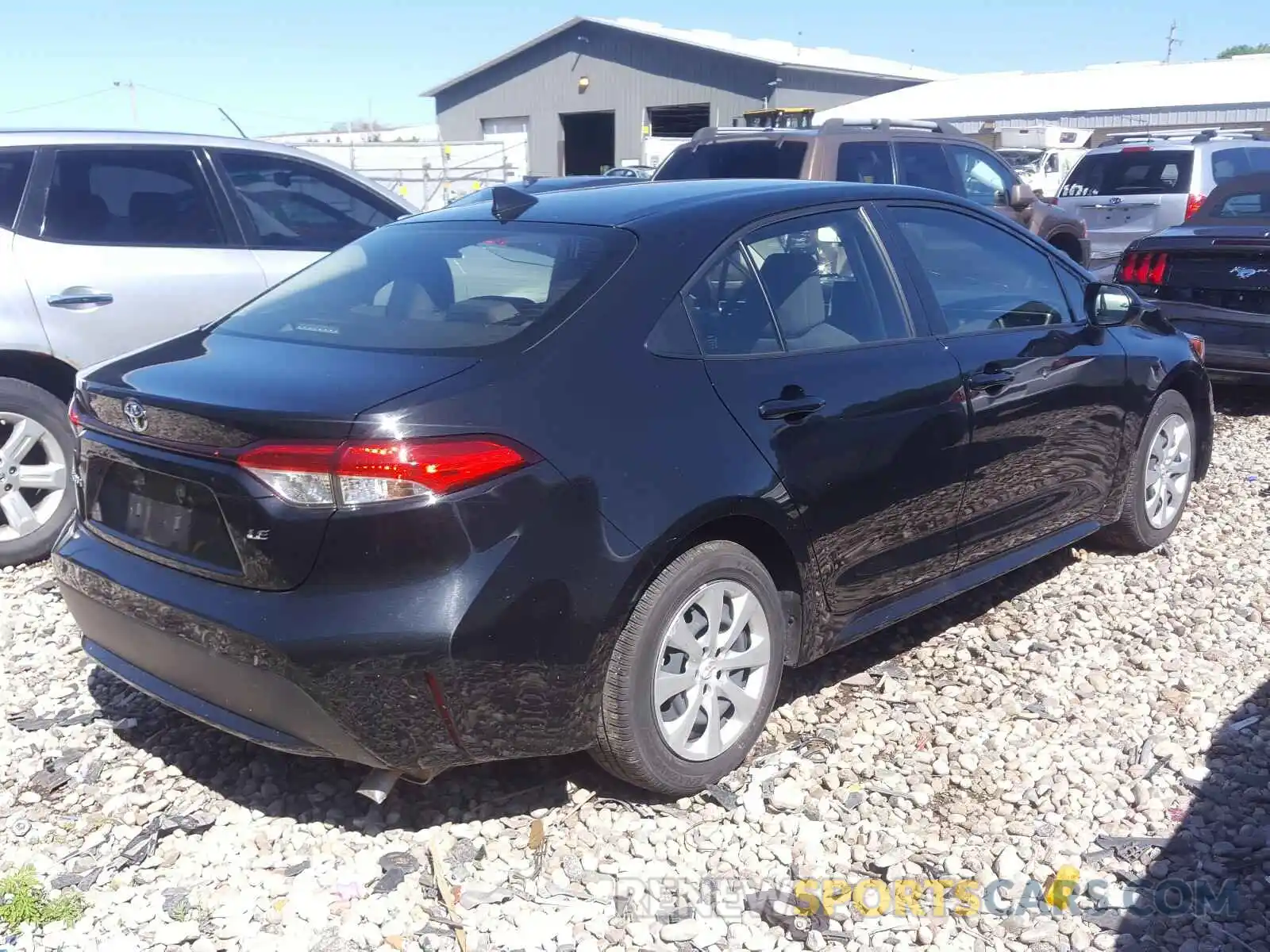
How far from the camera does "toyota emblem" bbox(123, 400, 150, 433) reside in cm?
310

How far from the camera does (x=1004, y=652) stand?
4.49 meters

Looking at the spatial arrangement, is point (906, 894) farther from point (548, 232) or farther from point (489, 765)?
point (548, 232)

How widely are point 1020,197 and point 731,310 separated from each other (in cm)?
833

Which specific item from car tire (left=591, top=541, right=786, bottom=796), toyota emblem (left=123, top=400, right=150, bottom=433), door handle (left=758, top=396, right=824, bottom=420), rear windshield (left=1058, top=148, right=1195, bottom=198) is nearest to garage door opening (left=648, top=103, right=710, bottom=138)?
rear windshield (left=1058, top=148, right=1195, bottom=198)

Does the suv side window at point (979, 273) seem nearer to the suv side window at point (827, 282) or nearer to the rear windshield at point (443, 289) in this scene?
the suv side window at point (827, 282)

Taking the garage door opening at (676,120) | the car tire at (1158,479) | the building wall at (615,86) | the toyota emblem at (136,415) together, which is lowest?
the car tire at (1158,479)

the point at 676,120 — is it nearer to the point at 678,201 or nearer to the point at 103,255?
the point at 103,255

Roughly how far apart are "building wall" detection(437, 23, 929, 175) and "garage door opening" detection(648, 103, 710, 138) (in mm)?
299

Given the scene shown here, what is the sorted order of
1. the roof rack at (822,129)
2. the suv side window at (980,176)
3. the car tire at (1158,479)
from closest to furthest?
the car tire at (1158,479)
the roof rack at (822,129)
the suv side window at (980,176)

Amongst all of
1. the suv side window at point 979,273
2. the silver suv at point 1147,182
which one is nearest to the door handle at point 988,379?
the suv side window at point 979,273

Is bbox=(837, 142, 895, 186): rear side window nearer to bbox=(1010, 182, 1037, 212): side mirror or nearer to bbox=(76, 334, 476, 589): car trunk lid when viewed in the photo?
bbox=(1010, 182, 1037, 212): side mirror

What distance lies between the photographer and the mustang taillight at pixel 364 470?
2758mm

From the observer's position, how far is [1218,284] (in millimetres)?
7934

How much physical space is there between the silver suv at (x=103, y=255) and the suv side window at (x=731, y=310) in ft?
9.75
